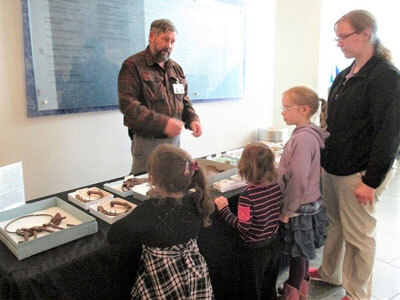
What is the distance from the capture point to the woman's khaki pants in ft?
5.50

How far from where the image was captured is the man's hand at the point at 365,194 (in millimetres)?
1570

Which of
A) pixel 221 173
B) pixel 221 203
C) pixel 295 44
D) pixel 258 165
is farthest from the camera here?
pixel 295 44

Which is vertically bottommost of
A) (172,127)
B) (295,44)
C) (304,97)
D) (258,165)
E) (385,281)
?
(385,281)

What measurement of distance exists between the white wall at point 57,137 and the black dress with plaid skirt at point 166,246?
4.46 ft

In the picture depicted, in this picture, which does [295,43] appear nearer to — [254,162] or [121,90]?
[121,90]

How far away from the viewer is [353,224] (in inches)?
67.3

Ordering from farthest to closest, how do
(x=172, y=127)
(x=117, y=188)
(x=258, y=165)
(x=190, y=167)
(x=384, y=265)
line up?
(x=384, y=265) → (x=172, y=127) → (x=117, y=188) → (x=258, y=165) → (x=190, y=167)

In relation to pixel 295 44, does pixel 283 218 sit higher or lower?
lower

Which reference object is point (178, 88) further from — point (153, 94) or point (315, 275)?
point (315, 275)

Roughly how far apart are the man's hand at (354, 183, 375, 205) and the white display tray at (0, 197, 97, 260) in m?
1.16

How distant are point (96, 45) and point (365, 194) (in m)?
1.91

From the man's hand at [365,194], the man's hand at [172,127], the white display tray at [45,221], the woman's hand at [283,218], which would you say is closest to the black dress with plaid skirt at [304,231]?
the woman's hand at [283,218]

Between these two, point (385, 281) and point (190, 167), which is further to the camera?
point (385, 281)

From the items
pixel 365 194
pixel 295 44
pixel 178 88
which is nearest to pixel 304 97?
pixel 365 194
